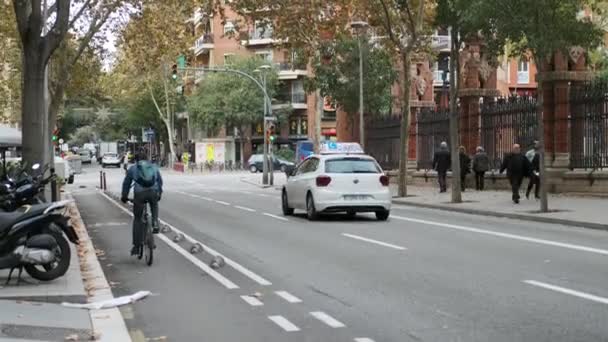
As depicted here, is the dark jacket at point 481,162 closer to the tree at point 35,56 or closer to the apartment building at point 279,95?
the tree at point 35,56

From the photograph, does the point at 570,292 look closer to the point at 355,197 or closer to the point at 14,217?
the point at 14,217

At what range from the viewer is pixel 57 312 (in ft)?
27.2

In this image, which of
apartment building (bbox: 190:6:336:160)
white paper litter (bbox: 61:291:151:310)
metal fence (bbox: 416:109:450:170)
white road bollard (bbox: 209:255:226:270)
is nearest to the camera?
white paper litter (bbox: 61:291:151:310)

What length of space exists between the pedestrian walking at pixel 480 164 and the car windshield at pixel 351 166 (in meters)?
9.87

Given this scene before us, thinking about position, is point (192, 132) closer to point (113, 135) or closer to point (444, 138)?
point (113, 135)

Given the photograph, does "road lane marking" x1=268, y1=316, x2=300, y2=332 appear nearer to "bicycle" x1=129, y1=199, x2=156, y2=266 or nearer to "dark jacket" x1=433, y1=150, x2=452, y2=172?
"bicycle" x1=129, y1=199, x2=156, y2=266

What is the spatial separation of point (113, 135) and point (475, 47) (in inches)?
3628

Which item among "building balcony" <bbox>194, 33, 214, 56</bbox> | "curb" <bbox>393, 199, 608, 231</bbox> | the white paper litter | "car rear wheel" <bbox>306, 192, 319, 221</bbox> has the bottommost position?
"curb" <bbox>393, 199, 608, 231</bbox>

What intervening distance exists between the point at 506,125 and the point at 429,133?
263 inches

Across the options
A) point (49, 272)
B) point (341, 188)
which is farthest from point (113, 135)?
point (49, 272)

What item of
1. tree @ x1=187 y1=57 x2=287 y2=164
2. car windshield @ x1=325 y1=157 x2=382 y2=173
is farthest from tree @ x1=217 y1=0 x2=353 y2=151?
tree @ x1=187 y1=57 x2=287 y2=164

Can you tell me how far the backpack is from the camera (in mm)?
12133

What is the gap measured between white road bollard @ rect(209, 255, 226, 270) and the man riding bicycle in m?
0.98

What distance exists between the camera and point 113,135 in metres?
119
